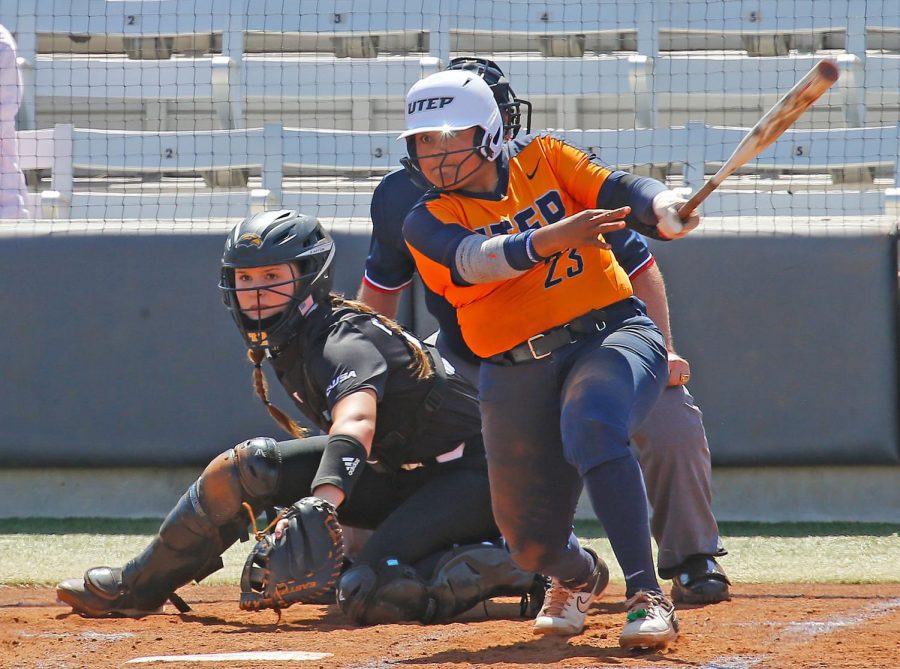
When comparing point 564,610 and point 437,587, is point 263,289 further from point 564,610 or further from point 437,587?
point 564,610

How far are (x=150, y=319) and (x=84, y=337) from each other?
1.13 ft

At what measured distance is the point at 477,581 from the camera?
385 cm

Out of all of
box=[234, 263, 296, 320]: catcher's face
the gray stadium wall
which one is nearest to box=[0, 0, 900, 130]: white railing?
the gray stadium wall

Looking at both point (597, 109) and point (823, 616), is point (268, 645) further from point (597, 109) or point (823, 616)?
point (597, 109)

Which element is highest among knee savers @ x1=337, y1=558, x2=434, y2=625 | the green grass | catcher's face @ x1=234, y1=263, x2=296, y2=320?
catcher's face @ x1=234, y1=263, x2=296, y2=320

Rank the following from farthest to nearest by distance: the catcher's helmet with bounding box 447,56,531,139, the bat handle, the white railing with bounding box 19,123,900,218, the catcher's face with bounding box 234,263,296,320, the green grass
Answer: the white railing with bounding box 19,123,900,218 → the green grass → the catcher's helmet with bounding box 447,56,531,139 → the catcher's face with bounding box 234,263,296,320 → the bat handle

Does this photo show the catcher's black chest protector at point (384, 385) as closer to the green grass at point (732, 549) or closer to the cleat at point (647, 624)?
the cleat at point (647, 624)

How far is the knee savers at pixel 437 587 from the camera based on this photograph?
3.72m

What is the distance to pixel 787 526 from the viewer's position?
5.83 metres

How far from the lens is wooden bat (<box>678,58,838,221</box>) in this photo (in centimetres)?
296

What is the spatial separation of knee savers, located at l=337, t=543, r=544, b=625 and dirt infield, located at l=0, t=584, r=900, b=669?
0.08 meters

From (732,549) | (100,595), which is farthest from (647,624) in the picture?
(732,549)

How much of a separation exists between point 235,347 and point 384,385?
2442mm

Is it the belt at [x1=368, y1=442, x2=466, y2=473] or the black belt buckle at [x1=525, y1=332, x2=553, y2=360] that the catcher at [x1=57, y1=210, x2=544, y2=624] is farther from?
the black belt buckle at [x1=525, y1=332, x2=553, y2=360]
